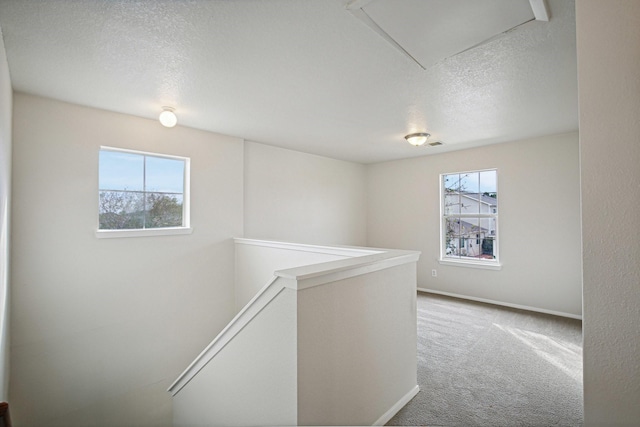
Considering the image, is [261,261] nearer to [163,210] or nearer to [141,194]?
[163,210]

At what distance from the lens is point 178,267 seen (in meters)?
3.54

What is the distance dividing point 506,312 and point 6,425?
5.08 metres

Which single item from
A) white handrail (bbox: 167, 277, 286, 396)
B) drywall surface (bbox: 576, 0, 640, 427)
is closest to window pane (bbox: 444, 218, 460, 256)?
white handrail (bbox: 167, 277, 286, 396)

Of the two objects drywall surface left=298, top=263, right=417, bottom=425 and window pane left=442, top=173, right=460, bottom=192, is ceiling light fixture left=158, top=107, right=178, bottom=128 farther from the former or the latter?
window pane left=442, top=173, right=460, bottom=192

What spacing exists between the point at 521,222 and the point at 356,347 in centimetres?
387

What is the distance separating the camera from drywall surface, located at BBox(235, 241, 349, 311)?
9.63 ft

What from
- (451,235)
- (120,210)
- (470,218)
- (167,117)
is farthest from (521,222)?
(120,210)

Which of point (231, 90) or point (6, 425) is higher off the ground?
point (231, 90)

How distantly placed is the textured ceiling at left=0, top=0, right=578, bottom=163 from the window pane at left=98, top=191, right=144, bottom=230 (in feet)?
2.99

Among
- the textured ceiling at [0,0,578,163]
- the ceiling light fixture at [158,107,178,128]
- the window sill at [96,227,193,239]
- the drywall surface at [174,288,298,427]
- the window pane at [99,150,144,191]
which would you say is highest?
the textured ceiling at [0,0,578,163]

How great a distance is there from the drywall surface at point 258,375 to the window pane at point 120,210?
1953mm

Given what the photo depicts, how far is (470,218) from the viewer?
4.91 metres

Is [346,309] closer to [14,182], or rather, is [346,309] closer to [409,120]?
[409,120]

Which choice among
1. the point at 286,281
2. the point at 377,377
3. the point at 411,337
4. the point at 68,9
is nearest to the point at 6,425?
the point at 286,281
